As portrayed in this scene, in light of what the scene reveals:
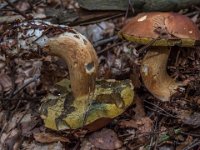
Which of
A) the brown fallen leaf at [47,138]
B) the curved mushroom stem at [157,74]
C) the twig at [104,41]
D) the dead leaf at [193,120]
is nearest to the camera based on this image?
the dead leaf at [193,120]

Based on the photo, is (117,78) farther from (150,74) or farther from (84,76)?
(84,76)

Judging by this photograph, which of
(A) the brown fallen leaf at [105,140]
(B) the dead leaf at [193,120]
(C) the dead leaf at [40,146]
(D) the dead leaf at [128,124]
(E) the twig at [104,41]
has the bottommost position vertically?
(C) the dead leaf at [40,146]

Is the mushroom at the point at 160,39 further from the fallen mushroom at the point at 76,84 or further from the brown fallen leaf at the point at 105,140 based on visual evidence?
the brown fallen leaf at the point at 105,140

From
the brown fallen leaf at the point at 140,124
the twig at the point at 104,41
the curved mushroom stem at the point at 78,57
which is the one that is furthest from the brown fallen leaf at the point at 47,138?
the twig at the point at 104,41

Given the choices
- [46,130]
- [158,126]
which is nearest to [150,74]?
[158,126]

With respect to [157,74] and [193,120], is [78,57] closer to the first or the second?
[157,74]

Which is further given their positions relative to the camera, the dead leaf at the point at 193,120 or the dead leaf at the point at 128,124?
the dead leaf at the point at 128,124

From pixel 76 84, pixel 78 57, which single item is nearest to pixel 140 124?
pixel 76 84
